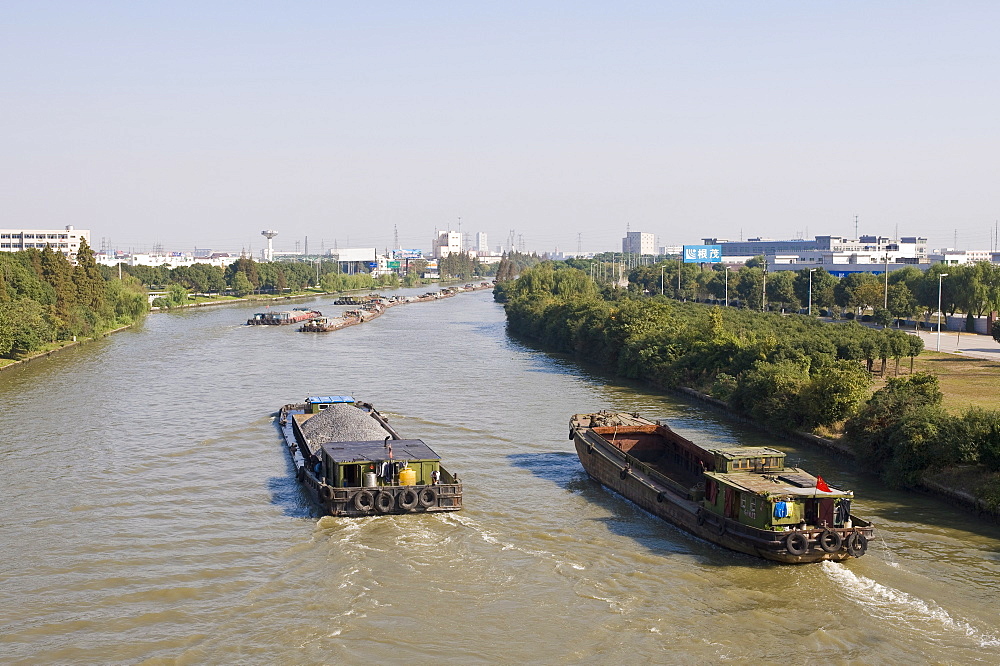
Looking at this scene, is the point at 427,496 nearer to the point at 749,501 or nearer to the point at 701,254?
the point at 749,501

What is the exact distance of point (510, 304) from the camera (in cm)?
9406

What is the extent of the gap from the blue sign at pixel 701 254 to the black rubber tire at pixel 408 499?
107 m

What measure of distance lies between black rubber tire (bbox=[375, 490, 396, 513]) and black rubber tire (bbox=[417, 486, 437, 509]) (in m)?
0.73

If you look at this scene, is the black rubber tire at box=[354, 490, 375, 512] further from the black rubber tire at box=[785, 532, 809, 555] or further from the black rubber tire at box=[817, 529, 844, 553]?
the black rubber tire at box=[817, 529, 844, 553]

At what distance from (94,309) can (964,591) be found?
73.8 m

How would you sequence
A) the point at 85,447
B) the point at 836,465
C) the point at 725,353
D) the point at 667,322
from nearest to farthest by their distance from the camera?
the point at 836,465 < the point at 85,447 < the point at 725,353 < the point at 667,322

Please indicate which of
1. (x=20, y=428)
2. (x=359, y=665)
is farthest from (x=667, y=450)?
(x=20, y=428)

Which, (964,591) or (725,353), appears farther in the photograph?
(725,353)

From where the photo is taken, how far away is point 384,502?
25375 millimetres

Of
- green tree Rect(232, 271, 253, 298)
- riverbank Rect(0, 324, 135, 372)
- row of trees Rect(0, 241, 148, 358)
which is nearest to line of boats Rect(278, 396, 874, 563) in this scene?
riverbank Rect(0, 324, 135, 372)

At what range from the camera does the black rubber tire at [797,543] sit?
21.7m

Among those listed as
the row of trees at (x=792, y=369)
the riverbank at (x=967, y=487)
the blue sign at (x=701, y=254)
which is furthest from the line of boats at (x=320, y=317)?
the riverbank at (x=967, y=487)

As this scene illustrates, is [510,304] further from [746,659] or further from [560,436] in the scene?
[746,659]

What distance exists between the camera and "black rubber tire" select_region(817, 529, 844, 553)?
71.3ft
